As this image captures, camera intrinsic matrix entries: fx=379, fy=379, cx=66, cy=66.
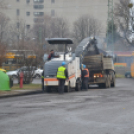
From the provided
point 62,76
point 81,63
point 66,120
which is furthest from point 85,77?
point 66,120

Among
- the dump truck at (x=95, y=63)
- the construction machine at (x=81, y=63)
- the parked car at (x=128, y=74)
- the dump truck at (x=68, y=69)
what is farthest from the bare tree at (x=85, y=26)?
the dump truck at (x=68, y=69)

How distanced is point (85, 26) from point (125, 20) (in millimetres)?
8436

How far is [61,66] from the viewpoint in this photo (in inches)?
832

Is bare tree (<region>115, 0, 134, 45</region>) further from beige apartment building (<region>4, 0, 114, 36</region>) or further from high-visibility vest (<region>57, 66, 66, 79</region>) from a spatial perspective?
high-visibility vest (<region>57, 66, 66, 79</region>)

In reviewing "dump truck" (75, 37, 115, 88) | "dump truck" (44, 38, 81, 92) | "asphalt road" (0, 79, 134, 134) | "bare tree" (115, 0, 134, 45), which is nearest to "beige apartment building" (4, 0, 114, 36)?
"bare tree" (115, 0, 134, 45)

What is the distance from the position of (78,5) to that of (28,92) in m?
50.9

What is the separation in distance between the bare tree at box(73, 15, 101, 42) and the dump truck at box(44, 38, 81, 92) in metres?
40.5

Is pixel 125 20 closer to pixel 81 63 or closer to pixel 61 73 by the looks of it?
pixel 81 63

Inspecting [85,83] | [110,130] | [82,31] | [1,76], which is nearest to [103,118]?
[110,130]

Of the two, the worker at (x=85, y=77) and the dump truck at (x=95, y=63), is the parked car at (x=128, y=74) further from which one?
the worker at (x=85, y=77)

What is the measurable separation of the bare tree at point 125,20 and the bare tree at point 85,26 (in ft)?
17.7

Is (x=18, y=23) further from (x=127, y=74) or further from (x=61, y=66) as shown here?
(x=61, y=66)

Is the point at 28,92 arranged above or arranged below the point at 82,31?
below

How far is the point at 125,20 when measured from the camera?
197ft
